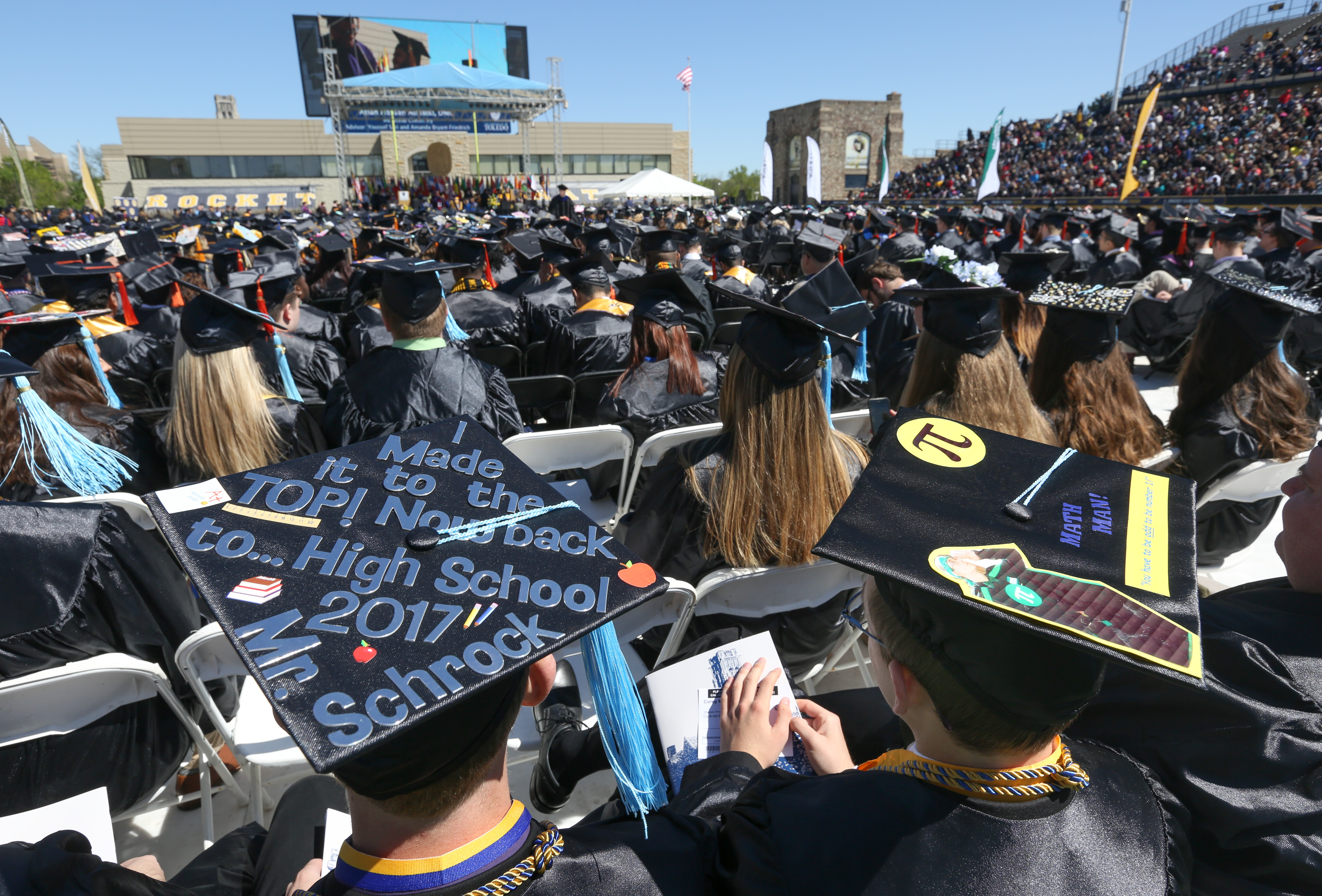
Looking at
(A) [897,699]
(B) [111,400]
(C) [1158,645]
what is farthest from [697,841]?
(B) [111,400]

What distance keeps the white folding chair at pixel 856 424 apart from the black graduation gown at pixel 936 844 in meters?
2.46

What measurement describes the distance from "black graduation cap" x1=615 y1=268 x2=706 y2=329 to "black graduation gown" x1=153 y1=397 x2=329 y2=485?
1793mm

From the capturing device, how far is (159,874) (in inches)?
49.3

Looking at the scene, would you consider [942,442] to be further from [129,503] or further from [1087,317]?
[129,503]

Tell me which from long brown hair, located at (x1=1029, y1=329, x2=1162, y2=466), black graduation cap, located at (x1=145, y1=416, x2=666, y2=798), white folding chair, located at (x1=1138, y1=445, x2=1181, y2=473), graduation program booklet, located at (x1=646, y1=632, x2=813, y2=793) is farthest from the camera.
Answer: long brown hair, located at (x1=1029, y1=329, x2=1162, y2=466)

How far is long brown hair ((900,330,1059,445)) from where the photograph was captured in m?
2.73

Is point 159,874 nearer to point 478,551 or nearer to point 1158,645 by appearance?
point 478,551

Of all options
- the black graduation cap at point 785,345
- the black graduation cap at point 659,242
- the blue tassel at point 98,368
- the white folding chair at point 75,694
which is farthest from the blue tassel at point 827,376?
the black graduation cap at point 659,242

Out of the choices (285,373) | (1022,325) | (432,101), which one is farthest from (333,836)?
(432,101)

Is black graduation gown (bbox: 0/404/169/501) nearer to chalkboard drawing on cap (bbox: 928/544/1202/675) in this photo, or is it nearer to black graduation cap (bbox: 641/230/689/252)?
chalkboard drawing on cap (bbox: 928/544/1202/675)

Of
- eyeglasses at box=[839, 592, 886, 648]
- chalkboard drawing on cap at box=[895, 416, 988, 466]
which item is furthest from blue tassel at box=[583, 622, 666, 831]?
chalkboard drawing on cap at box=[895, 416, 988, 466]

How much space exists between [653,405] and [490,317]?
284cm

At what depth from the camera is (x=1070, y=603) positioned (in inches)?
36.5

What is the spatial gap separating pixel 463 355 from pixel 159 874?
93.8 inches
